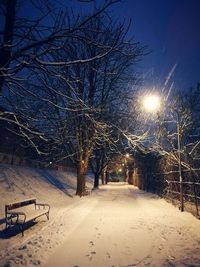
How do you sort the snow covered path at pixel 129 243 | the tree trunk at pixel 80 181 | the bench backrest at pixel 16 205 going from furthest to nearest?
the tree trunk at pixel 80 181
the bench backrest at pixel 16 205
the snow covered path at pixel 129 243

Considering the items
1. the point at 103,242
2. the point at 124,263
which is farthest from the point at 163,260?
the point at 103,242

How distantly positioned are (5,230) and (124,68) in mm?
15879

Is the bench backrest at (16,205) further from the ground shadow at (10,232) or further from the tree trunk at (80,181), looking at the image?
the tree trunk at (80,181)

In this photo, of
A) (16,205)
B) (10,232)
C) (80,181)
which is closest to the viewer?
(10,232)

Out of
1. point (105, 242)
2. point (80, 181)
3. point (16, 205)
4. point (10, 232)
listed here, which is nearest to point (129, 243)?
point (105, 242)

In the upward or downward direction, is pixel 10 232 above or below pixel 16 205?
below

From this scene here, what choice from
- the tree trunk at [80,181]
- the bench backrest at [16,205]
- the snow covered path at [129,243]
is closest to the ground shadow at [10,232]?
the bench backrest at [16,205]

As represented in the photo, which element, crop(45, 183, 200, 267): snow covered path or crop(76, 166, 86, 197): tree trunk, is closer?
crop(45, 183, 200, 267): snow covered path

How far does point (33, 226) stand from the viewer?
431 inches

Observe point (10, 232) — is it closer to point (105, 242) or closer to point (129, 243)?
point (105, 242)

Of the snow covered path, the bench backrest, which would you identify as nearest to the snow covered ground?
the snow covered path

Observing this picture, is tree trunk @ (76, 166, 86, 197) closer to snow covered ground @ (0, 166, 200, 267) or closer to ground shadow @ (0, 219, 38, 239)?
snow covered ground @ (0, 166, 200, 267)

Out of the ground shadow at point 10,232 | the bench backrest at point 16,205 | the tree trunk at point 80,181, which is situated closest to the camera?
the ground shadow at point 10,232

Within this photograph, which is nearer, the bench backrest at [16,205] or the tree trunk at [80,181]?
the bench backrest at [16,205]
